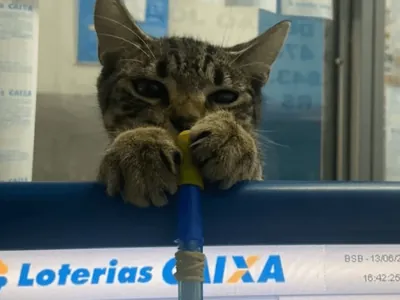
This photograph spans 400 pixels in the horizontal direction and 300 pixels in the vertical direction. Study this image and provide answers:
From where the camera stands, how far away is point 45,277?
481 millimetres

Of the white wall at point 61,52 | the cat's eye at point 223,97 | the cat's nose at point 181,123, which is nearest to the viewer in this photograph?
the cat's nose at point 181,123

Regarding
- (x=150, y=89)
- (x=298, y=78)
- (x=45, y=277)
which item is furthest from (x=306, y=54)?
(x=45, y=277)

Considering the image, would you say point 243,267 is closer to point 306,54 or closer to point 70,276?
point 70,276

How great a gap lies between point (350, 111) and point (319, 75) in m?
0.10

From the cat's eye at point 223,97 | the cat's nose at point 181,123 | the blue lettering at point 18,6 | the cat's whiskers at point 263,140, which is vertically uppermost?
the blue lettering at point 18,6

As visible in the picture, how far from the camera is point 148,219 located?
42 cm

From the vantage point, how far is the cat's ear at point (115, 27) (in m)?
0.78

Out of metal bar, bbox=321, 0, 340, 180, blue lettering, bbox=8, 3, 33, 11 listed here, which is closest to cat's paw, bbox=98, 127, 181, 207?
blue lettering, bbox=8, 3, 33, 11

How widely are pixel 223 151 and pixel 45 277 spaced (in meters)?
0.19

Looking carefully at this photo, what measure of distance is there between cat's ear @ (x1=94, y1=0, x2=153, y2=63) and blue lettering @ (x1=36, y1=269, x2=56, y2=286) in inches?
15.3

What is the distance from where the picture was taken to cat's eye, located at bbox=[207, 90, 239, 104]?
2.41ft

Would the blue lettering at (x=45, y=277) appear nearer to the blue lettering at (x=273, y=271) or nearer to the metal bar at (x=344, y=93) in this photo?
the blue lettering at (x=273, y=271)

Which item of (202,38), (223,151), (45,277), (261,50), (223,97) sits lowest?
(45,277)

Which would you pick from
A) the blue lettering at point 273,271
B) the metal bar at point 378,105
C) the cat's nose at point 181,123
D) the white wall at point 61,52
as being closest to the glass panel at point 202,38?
the white wall at point 61,52
